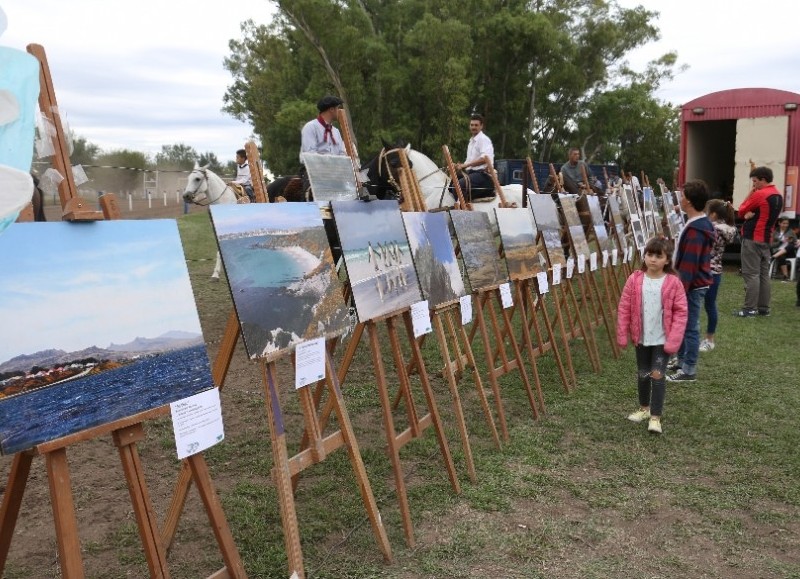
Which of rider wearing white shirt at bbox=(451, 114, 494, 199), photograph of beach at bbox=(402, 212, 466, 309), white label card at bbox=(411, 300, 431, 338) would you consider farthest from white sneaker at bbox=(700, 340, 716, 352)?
white label card at bbox=(411, 300, 431, 338)

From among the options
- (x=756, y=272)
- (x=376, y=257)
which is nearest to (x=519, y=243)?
(x=376, y=257)

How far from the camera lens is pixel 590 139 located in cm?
3028

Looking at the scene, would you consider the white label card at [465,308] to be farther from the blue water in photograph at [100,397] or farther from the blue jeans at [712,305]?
the blue jeans at [712,305]

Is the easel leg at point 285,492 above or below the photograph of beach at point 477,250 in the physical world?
below

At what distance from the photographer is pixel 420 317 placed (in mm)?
3539

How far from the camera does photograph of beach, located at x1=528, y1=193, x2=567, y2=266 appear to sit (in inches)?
226

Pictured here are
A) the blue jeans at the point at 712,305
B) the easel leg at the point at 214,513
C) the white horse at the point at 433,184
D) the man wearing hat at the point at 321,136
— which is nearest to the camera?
the easel leg at the point at 214,513

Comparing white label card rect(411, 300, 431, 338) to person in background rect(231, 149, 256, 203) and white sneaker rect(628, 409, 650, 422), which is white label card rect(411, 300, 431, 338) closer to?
white sneaker rect(628, 409, 650, 422)

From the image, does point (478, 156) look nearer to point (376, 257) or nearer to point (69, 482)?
point (376, 257)

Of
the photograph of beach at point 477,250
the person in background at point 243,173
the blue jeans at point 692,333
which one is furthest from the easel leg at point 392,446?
the person in background at point 243,173

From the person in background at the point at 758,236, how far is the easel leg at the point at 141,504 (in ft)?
26.5

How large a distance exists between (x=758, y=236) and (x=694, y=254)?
372cm

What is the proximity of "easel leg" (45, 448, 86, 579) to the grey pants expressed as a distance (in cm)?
861

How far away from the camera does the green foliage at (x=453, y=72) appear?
23.7 meters
